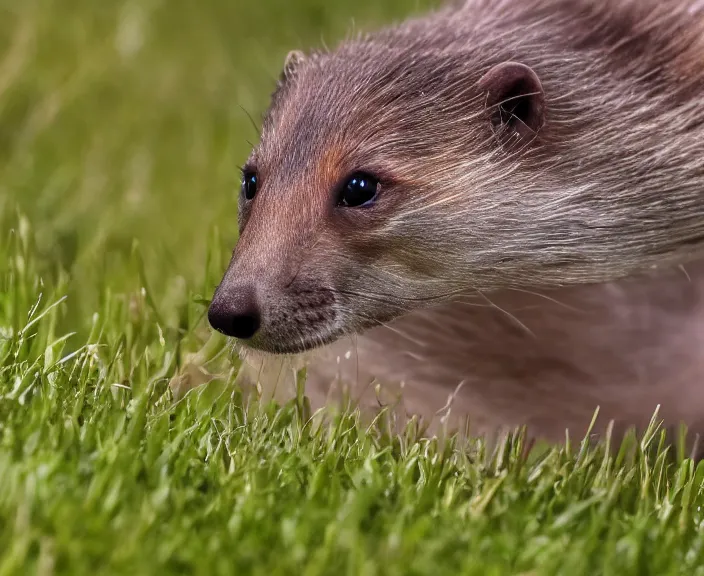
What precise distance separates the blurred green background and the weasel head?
96 centimetres

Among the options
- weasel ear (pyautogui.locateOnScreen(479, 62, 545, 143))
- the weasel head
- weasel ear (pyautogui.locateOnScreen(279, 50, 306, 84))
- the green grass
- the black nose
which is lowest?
the green grass

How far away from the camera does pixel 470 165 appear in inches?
130

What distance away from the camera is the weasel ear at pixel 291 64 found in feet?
12.5

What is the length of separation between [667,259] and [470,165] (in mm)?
696

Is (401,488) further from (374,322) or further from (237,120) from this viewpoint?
(237,120)

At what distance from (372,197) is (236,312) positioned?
54 centimetres

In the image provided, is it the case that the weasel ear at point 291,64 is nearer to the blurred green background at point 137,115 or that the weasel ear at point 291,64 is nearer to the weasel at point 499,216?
Answer: the weasel at point 499,216

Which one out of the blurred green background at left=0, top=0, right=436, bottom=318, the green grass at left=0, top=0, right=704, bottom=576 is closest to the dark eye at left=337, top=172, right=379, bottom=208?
the green grass at left=0, top=0, right=704, bottom=576

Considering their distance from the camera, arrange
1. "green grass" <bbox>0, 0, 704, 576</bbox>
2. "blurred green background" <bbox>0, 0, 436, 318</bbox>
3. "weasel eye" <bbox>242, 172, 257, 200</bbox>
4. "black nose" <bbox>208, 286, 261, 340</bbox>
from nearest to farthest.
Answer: "green grass" <bbox>0, 0, 704, 576</bbox> → "black nose" <bbox>208, 286, 261, 340</bbox> → "weasel eye" <bbox>242, 172, 257, 200</bbox> → "blurred green background" <bbox>0, 0, 436, 318</bbox>

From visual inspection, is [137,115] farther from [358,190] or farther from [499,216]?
[499,216]

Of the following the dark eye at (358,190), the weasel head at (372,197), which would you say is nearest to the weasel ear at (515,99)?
the weasel head at (372,197)

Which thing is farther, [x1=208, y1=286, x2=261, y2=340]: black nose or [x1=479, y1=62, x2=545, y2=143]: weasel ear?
[x1=479, y1=62, x2=545, y2=143]: weasel ear

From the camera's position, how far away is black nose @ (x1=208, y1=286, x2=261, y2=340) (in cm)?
305

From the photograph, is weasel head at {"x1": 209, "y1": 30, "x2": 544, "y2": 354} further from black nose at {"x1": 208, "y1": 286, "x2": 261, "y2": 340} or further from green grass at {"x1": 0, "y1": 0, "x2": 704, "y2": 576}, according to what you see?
green grass at {"x1": 0, "y1": 0, "x2": 704, "y2": 576}
